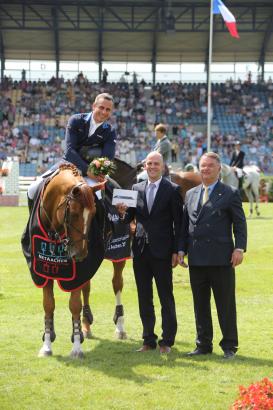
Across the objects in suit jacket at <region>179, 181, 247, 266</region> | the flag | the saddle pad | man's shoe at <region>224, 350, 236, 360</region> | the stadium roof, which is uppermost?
the stadium roof

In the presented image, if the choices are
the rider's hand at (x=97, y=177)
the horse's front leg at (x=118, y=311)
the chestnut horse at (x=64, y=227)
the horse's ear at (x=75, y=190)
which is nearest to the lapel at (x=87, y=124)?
the rider's hand at (x=97, y=177)

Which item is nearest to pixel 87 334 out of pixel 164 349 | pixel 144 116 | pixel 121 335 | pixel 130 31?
pixel 121 335

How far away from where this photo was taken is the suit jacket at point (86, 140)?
8594 millimetres

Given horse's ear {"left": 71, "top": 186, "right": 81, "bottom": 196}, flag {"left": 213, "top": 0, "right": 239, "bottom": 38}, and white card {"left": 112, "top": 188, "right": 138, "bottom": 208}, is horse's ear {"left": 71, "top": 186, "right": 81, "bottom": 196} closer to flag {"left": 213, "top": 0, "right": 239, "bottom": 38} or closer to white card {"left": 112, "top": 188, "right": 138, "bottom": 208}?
white card {"left": 112, "top": 188, "right": 138, "bottom": 208}

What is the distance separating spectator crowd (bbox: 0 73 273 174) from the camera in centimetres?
4378

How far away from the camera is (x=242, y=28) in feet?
164

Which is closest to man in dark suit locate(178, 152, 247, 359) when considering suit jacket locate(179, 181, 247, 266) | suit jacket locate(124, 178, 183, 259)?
suit jacket locate(179, 181, 247, 266)

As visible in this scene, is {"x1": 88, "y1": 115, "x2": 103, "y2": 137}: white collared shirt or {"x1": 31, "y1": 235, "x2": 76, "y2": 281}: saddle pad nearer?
{"x1": 31, "y1": 235, "x2": 76, "y2": 281}: saddle pad

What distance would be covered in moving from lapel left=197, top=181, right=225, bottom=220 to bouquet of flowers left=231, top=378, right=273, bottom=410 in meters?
2.87

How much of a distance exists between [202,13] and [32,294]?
38851 millimetres

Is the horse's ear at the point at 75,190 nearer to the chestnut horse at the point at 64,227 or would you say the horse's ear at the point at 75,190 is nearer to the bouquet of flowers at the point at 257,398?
the chestnut horse at the point at 64,227

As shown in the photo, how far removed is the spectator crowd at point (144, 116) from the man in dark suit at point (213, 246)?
33.3m

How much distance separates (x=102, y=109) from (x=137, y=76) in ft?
149

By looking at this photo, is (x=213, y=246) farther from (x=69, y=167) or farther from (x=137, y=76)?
(x=137, y=76)
